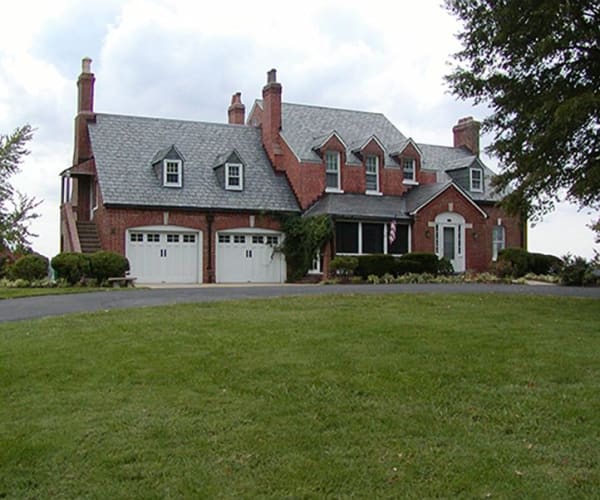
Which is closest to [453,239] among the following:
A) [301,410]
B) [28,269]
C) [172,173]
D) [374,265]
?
[374,265]

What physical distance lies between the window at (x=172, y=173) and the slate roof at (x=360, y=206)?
5793 millimetres

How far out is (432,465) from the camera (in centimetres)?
610

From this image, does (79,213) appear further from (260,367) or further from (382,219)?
(260,367)

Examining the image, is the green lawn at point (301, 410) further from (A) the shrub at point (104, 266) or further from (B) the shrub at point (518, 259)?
(B) the shrub at point (518, 259)

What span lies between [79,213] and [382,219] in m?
13.5

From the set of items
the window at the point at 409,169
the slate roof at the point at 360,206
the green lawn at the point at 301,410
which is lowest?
the green lawn at the point at 301,410

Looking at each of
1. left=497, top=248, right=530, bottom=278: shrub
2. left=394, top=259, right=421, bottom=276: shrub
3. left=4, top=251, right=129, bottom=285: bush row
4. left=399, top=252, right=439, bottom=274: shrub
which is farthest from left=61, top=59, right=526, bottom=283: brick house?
left=4, top=251, right=129, bottom=285: bush row

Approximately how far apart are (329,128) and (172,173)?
9.38 m

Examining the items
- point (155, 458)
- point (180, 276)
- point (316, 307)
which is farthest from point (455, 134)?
point (155, 458)

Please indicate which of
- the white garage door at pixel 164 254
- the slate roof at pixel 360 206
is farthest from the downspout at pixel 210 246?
the slate roof at pixel 360 206

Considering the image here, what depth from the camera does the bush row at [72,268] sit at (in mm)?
23750

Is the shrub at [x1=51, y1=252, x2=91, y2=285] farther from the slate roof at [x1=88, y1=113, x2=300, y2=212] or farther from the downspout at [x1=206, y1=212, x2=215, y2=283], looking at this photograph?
the downspout at [x1=206, y1=212, x2=215, y2=283]

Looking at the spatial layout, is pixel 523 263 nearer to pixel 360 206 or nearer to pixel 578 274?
pixel 578 274

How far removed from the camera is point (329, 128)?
1409 inches
